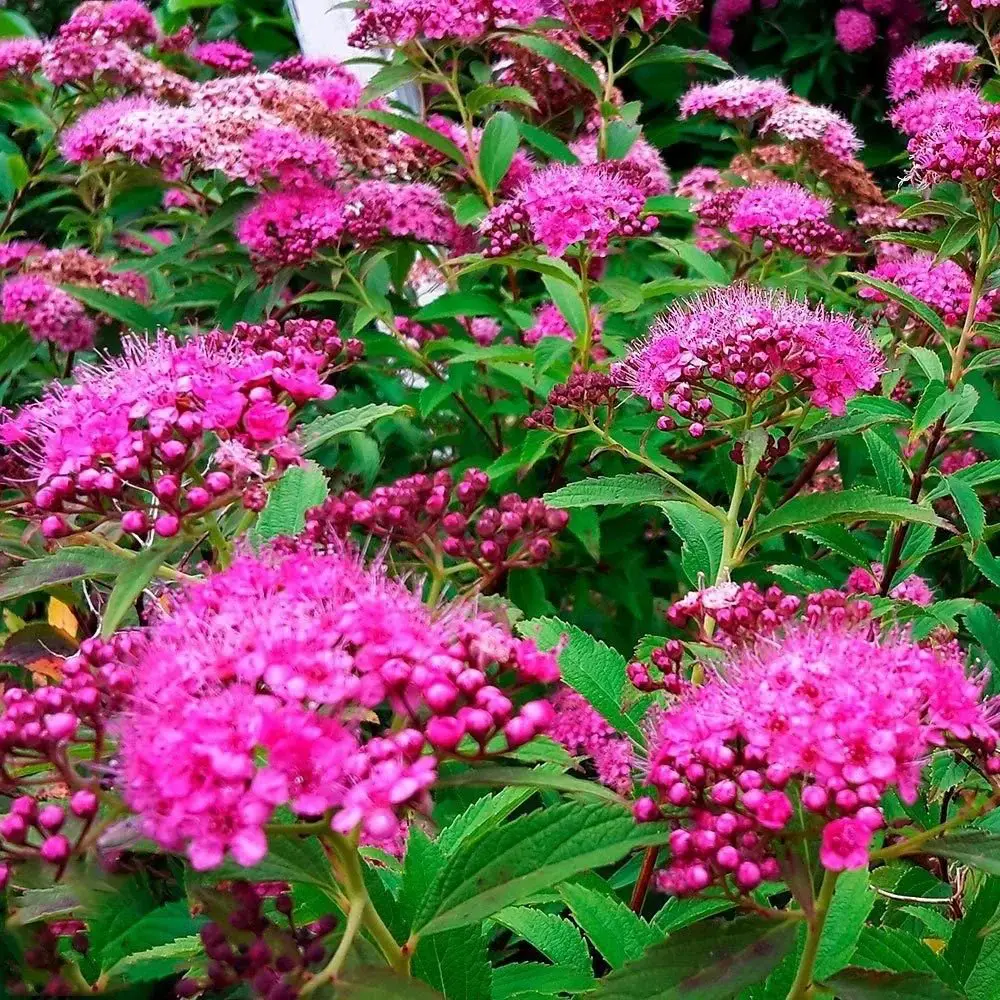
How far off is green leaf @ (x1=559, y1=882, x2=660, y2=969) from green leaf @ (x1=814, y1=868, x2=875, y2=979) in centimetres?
18

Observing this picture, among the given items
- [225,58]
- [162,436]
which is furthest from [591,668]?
[225,58]

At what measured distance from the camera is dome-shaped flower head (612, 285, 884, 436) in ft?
4.21

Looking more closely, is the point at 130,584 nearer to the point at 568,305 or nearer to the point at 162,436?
the point at 162,436

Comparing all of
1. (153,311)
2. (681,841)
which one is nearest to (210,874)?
(681,841)

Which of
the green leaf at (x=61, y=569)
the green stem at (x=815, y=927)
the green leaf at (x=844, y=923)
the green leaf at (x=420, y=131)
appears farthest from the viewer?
the green leaf at (x=420, y=131)

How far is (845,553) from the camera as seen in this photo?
1592 millimetres

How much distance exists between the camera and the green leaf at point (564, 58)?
2.21 meters

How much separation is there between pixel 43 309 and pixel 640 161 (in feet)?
4.57

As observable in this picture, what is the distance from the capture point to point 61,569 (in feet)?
3.51

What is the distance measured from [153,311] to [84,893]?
5.19ft

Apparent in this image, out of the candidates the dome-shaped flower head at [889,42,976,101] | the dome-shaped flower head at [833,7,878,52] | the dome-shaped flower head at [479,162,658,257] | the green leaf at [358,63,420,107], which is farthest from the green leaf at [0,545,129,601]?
the dome-shaped flower head at [833,7,878,52]

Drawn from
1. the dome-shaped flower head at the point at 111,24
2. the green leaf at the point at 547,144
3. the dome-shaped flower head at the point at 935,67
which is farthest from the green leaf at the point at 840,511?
the dome-shaped flower head at the point at 111,24

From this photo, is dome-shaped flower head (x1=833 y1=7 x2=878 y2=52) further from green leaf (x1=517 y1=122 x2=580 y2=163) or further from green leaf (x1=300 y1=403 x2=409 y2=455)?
green leaf (x1=300 y1=403 x2=409 y2=455)

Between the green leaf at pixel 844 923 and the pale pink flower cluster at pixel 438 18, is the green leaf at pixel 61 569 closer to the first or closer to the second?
the green leaf at pixel 844 923
